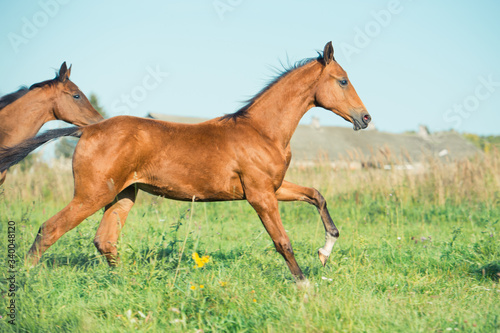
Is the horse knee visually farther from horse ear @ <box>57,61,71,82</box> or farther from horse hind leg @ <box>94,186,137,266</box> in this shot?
horse ear @ <box>57,61,71,82</box>

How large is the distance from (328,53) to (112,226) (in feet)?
10.2

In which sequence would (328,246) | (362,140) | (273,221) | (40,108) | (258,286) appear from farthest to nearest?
(362,140) < (40,108) < (328,246) < (273,221) < (258,286)

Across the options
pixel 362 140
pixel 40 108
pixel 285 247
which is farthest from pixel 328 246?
pixel 362 140

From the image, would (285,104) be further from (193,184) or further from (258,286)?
(258,286)

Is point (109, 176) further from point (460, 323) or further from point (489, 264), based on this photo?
point (489, 264)

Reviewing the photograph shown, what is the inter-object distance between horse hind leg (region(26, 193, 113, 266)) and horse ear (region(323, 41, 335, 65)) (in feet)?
9.23

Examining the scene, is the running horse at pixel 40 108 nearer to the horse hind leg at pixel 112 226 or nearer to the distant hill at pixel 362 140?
the horse hind leg at pixel 112 226

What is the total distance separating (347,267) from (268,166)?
4.49 ft

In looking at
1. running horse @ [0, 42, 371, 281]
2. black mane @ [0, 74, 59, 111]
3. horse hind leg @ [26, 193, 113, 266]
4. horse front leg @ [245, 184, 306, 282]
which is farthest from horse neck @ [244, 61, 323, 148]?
black mane @ [0, 74, 59, 111]

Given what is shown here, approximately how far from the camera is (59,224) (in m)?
3.83

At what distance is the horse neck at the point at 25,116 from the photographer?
17.3 feet

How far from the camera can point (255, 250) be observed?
5.20 metres

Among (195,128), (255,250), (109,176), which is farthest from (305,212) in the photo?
(109,176)

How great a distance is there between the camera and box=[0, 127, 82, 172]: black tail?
409cm
